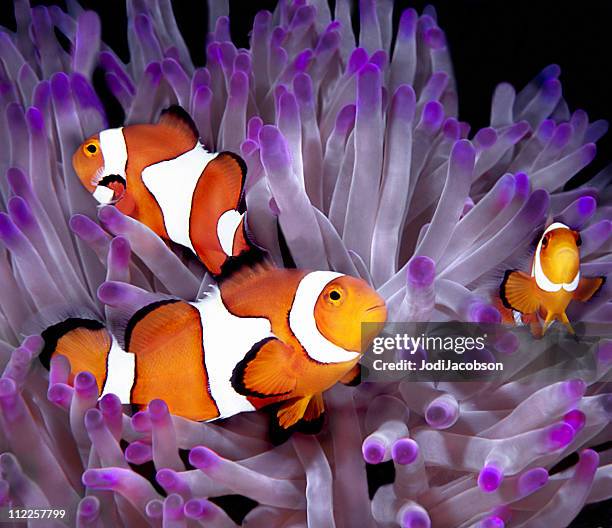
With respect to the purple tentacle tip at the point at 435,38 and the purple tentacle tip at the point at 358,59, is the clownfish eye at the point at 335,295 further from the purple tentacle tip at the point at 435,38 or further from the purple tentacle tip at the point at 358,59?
the purple tentacle tip at the point at 435,38

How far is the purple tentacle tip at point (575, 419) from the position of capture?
2.78 feet

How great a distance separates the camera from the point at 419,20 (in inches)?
65.2

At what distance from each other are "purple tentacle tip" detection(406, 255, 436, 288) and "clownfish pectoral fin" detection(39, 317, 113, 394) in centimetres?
38

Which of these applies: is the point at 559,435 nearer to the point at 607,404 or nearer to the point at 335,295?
the point at 607,404

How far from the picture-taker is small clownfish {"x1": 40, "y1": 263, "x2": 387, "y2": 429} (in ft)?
2.70

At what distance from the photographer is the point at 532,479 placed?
0.79 metres

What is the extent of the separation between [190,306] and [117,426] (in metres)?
0.17

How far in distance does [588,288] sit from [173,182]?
0.64m

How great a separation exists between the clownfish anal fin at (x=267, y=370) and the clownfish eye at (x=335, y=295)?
9cm

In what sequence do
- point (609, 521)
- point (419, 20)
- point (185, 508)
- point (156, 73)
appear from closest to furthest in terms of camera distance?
point (185, 508)
point (609, 521)
point (156, 73)
point (419, 20)

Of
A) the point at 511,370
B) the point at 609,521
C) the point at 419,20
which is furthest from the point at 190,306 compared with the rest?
the point at 419,20

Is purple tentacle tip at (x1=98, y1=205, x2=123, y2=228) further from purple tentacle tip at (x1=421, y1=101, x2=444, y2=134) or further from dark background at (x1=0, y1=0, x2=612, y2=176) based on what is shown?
dark background at (x1=0, y1=0, x2=612, y2=176)

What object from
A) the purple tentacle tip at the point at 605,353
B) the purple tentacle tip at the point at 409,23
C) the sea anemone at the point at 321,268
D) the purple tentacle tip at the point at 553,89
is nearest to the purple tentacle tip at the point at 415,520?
the sea anemone at the point at 321,268

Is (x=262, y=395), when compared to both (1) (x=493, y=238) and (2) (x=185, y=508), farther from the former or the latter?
(1) (x=493, y=238)
